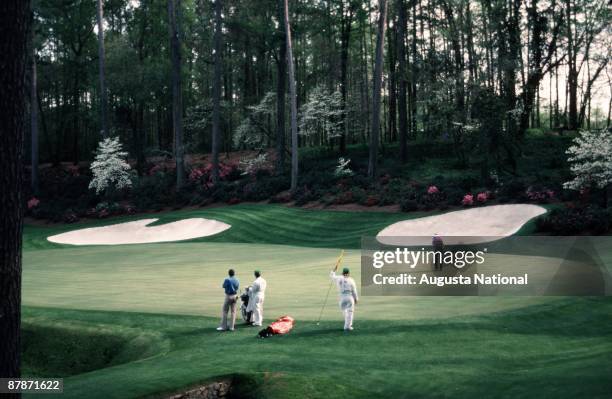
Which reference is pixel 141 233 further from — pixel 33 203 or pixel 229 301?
pixel 229 301

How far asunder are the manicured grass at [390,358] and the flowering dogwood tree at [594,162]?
1485 cm

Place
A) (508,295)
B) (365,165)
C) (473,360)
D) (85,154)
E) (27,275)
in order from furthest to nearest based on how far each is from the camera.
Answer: (85,154)
(365,165)
(27,275)
(508,295)
(473,360)

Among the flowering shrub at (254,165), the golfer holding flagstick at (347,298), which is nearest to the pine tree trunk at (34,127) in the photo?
→ the flowering shrub at (254,165)

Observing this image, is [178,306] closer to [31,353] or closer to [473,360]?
[31,353]

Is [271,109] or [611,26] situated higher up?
[611,26]

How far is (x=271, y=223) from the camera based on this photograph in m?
40.0

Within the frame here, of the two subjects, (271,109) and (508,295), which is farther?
(271,109)

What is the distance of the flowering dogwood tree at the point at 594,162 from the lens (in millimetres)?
29578

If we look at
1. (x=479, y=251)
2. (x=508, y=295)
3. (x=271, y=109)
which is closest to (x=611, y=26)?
(x=271, y=109)

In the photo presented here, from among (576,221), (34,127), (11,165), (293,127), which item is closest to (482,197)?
(576,221)

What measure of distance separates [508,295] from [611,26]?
45.9m

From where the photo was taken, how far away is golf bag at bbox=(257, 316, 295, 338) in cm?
1458

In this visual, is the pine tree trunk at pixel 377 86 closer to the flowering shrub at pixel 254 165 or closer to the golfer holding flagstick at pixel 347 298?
the flowering shrub at pixel 254 165

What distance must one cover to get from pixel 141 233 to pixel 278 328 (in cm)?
2980
